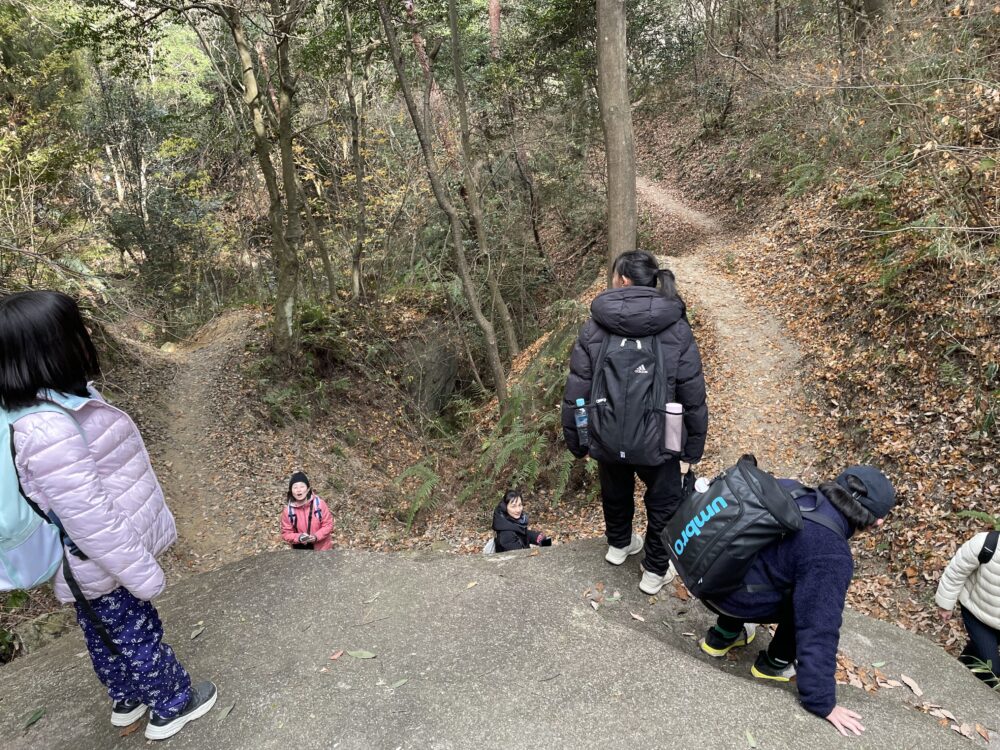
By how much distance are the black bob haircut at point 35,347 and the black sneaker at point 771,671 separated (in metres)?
3.82

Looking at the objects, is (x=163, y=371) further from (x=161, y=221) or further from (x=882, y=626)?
(x=882, y=626)

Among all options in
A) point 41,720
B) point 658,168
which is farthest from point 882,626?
point 658,168

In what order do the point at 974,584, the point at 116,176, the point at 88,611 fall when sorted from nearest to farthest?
1. the point at 88,611
2. the point at 974,584
3. the point at 116,176

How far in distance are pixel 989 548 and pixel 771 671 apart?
1.99m

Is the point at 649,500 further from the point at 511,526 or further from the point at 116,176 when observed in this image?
the point at 116,176

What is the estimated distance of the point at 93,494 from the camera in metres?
2.45

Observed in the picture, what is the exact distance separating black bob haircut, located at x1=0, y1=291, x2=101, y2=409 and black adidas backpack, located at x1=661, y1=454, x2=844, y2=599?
9.68 feet

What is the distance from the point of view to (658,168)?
20.5 meters

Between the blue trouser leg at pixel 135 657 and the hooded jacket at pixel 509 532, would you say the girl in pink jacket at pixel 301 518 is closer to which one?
the hooded jacket at pixel 509 532

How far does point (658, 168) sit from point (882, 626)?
18.8m

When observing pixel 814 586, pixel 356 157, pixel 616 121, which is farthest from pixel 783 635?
pixel 356 157

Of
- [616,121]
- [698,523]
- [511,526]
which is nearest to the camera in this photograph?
[698,523]

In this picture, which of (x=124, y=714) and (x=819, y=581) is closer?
(x=819, y=581)

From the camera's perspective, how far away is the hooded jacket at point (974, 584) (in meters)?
3.98
